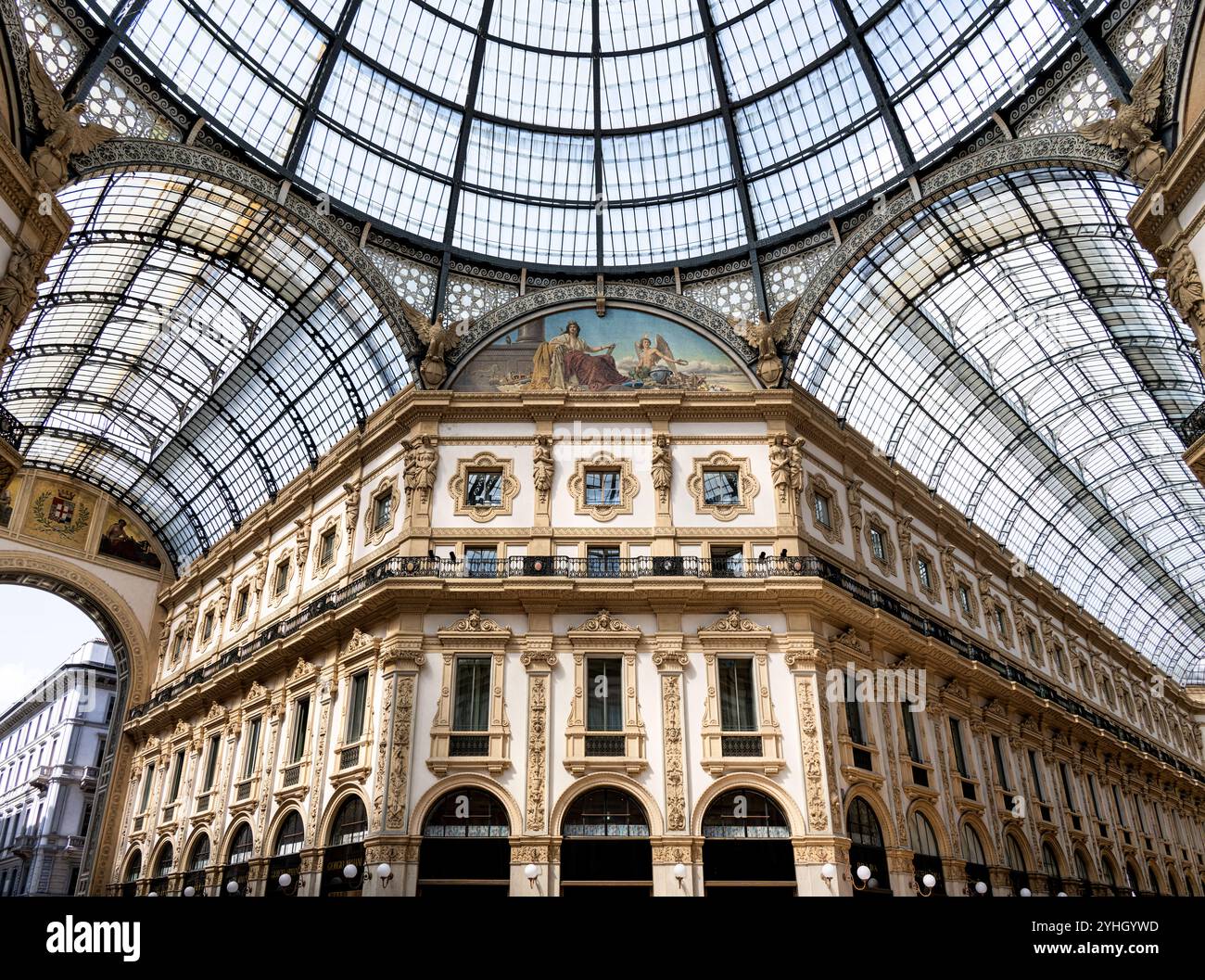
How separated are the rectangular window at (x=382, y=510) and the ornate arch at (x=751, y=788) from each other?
1497 centimetres

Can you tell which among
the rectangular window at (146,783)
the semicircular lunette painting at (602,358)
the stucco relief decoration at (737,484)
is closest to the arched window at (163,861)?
the rectangular window at (146,783)

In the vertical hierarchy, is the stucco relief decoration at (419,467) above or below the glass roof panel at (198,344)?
below

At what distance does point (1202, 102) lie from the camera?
842 inches

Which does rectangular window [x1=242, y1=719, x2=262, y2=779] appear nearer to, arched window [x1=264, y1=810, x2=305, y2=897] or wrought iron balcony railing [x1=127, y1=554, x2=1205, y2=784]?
arched window [x1=264, y1=810, x2=305, y2=897]

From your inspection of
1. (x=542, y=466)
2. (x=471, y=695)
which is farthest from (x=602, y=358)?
(x=471, y=695)

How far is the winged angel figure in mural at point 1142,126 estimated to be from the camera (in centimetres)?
2241

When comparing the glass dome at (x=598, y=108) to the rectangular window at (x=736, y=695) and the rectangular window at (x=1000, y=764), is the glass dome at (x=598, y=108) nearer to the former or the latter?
the rectangular window at (x=736, y=695)

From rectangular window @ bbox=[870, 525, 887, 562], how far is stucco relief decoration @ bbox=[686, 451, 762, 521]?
7.27 meters

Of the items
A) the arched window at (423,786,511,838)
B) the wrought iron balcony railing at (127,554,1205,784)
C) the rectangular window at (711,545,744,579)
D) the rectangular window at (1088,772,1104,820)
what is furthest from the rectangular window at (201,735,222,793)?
the rectangular window at (1088,772,1104,820)

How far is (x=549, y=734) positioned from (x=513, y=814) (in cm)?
255

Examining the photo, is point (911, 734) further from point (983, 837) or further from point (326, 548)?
point (326, 548)

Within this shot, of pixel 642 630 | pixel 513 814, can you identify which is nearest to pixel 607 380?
pixel 642 630

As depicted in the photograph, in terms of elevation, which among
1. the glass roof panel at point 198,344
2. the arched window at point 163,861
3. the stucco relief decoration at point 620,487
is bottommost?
the arched window at point 163,861
